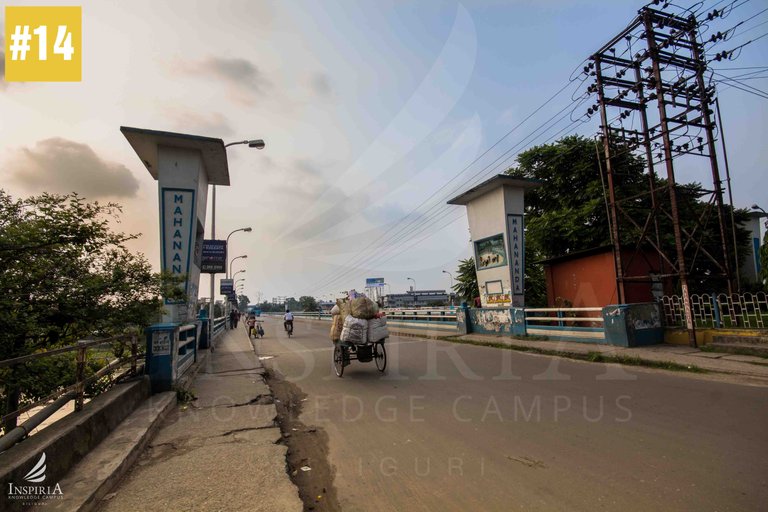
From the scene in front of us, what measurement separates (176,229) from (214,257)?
658 cm

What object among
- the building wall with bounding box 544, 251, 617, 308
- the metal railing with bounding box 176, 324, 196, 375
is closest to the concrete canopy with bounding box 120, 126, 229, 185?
the metal railing with bounding box 176, 324, 196, 375

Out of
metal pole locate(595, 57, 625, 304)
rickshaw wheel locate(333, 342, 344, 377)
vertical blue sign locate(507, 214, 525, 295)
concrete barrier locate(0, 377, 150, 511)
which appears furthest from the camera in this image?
vertical blue sign locate(507, 214, 525, 295)

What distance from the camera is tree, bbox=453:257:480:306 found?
23.5 metres

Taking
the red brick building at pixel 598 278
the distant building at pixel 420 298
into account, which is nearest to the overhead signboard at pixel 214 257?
the red brick building at pixel 598 278

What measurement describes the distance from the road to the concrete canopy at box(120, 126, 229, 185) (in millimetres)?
6936

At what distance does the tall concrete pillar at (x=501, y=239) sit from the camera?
16.5m

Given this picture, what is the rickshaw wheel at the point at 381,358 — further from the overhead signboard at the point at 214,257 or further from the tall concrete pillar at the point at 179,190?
the overhead signboard at the point at 214,257

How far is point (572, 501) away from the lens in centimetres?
309

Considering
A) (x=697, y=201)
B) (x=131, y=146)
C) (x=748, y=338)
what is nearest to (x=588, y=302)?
(x=748, y=338)

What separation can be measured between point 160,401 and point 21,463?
328 cm

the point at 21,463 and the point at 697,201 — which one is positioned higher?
the point at 697,201

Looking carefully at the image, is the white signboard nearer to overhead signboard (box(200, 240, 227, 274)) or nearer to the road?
the road

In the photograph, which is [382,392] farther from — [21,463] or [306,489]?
[21,463]

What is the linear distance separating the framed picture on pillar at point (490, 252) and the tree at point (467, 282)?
530 cm
